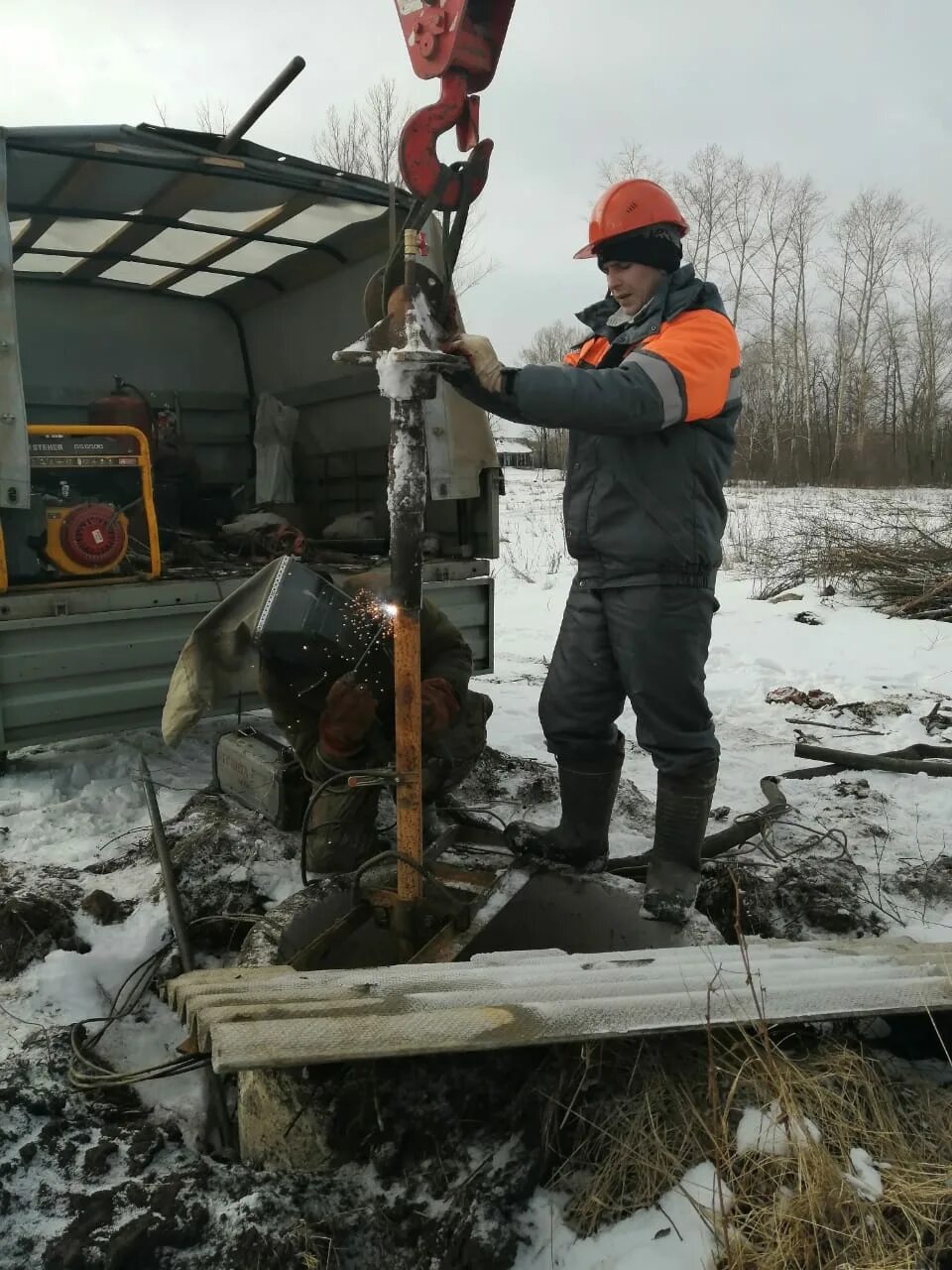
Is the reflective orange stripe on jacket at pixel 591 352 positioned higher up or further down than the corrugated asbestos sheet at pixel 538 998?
higher up

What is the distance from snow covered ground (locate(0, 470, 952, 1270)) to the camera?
86.2 inches

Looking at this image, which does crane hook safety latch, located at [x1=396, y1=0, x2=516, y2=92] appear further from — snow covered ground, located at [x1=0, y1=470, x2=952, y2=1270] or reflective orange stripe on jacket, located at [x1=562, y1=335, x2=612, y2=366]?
snow covered ground, located at [x1=0, y1=470, x2=952, y2=1270]

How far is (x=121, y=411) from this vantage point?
6.11m

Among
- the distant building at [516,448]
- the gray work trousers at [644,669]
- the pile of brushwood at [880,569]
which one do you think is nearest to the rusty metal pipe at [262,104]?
the gray work trousers at [644,669]

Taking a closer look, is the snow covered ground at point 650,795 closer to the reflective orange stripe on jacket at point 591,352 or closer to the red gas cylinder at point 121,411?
the reflective orange stripe on jacket at point 591,352

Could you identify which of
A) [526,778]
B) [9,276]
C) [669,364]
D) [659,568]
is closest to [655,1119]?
[659,568]

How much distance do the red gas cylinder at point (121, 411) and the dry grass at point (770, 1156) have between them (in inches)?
216

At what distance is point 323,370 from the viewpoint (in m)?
6.64

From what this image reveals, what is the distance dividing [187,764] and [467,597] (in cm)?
172

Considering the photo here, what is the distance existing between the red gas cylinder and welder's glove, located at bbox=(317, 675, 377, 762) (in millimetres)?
4038

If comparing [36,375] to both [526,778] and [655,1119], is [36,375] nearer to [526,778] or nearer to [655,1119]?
[526,778]

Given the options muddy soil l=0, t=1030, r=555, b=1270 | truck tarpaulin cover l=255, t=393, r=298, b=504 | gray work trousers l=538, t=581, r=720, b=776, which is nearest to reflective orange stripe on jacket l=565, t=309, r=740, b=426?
gray work trousers l=538, t=581, r=720, b=776

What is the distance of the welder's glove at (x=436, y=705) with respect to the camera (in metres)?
2.89

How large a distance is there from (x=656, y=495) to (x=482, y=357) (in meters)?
0.68
